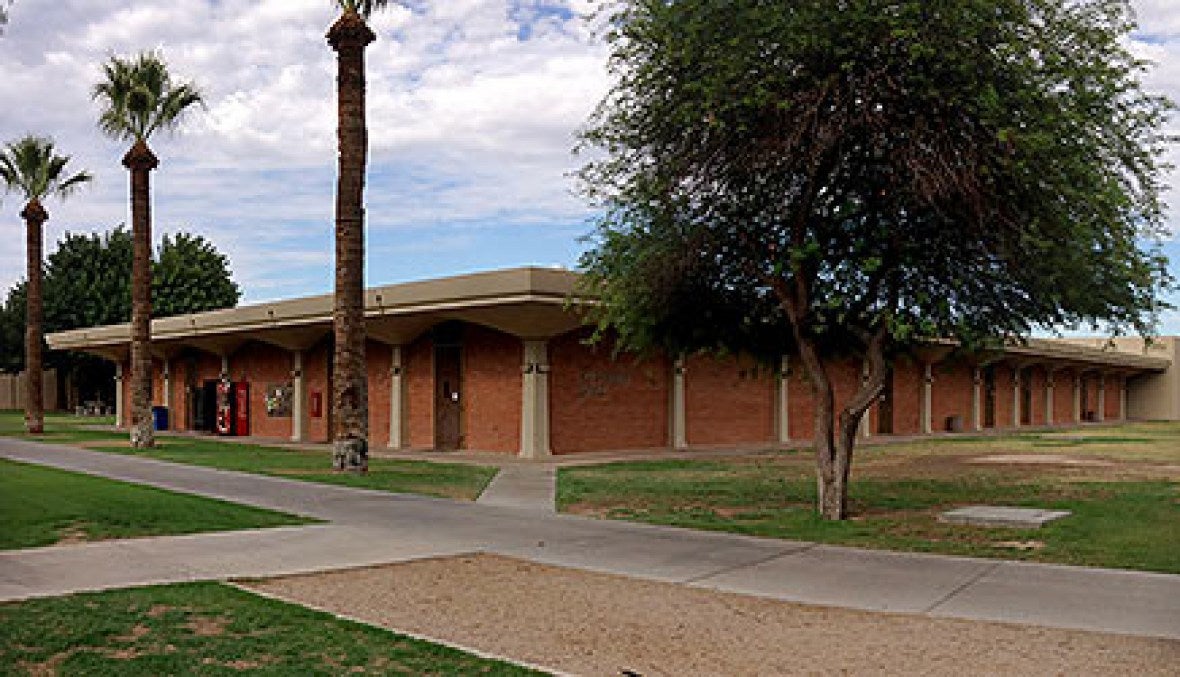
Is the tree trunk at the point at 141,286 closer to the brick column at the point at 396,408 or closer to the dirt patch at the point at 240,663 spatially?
the brick column at the point at 396,408

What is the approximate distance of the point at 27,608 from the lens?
8578 mm

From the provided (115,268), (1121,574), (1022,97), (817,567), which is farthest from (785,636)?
(115,268)

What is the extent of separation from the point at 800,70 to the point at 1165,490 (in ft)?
36.4

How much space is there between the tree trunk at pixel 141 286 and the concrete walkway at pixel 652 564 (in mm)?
15506

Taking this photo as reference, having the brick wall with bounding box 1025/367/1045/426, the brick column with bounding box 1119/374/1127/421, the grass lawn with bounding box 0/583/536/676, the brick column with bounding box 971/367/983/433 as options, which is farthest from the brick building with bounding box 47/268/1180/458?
the brick column with bounding box 1119/374/1127/421

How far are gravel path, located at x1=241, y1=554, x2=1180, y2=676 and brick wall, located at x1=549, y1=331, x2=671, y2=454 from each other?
18.1 m

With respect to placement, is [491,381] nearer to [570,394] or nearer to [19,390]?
[570,394]

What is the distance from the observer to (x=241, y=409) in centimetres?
→ 4050

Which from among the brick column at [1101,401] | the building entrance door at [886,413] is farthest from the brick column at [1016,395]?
the brick column at [1101,401]

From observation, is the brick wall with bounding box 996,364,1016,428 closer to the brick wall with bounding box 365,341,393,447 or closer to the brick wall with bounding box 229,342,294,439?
the brick wall with bounding box 365,341,393,447

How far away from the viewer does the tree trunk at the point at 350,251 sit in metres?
21.9

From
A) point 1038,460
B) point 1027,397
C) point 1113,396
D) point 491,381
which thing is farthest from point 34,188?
point 1113,396

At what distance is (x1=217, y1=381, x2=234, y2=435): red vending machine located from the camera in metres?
40.7

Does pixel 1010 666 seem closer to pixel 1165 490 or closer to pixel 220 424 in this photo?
pixel 1165 490
